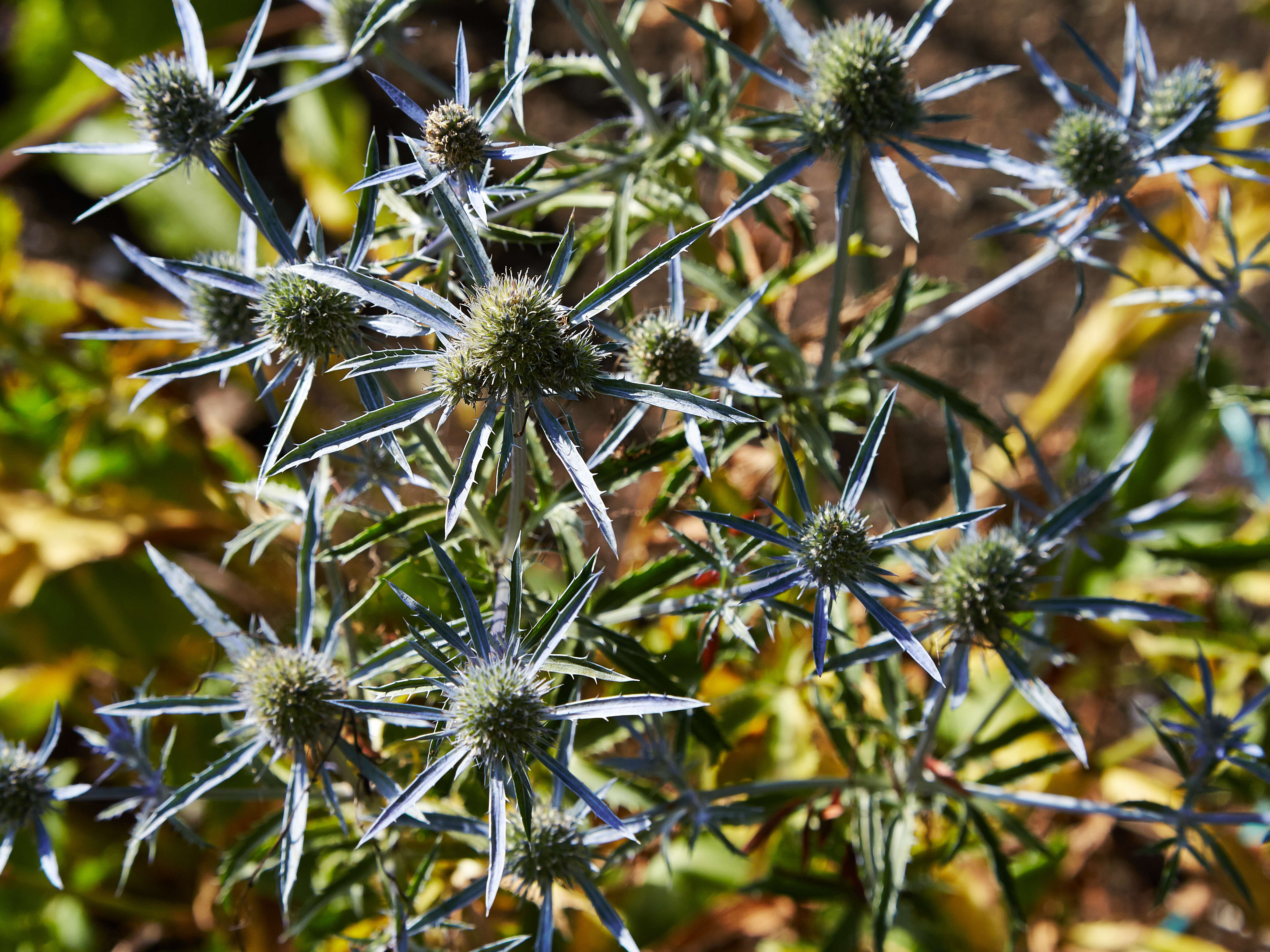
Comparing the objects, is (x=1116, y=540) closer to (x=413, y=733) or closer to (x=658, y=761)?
(x=658, y=761)

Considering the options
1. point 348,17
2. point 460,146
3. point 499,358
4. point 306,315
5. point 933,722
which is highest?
point 348,17

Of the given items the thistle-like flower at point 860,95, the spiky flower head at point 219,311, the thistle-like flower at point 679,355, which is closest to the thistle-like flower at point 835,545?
the thistle-like flower at point 679,355

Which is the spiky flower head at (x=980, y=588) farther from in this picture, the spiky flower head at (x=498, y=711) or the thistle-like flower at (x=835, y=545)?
the spiky flower head at (x=498, y=711)

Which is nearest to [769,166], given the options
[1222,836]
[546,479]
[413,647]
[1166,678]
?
[546,479]

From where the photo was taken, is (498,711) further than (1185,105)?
No

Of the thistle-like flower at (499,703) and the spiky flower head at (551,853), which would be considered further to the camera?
the spiky flower head at (551,853)

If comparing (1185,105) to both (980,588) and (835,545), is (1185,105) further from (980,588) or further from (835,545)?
(835,545)

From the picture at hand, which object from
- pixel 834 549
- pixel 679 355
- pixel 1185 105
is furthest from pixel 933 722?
pixel 1185 105
